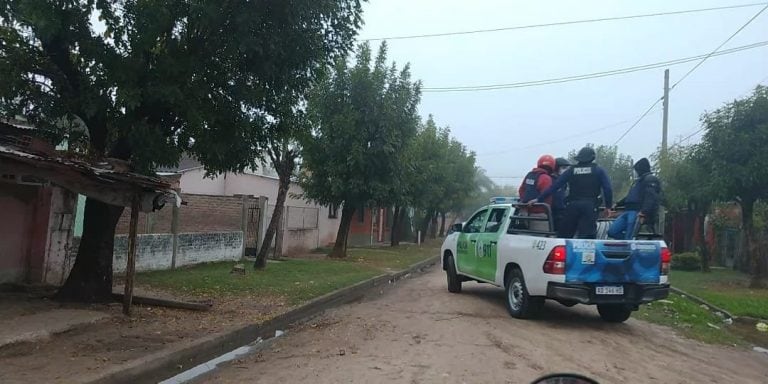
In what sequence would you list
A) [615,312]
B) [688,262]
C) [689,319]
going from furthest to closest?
[688,262]
[689,319]
[615,312]

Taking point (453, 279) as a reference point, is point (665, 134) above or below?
above

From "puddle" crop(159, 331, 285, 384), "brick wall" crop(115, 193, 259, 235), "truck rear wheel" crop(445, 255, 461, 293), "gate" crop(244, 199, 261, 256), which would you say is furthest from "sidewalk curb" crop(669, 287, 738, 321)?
"gate" crop(244, 199, 261, 256)

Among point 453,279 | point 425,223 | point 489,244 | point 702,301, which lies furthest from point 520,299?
point 425,223

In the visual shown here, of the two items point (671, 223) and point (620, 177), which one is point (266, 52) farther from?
point (620, 177)

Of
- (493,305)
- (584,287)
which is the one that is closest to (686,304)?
(493,305)

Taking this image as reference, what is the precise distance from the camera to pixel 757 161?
15.3m

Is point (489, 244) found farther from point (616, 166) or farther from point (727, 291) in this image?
point (616, 166)

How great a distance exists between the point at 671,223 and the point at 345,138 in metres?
18.0

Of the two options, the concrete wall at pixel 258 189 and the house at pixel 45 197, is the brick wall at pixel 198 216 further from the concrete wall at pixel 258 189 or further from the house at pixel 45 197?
the concrete wall at pixel 258 189

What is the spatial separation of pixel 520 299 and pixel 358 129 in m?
11.5

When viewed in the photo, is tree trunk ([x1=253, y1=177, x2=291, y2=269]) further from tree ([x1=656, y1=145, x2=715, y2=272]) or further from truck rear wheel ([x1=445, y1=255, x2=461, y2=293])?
tree ([x1=656, y1=145, x2=715, y2=272])

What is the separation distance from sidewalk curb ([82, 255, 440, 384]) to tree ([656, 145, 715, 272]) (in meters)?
11.0

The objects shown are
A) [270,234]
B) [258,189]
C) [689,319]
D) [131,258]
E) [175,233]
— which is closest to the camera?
[131,258]

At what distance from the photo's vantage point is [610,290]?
27.8ft
